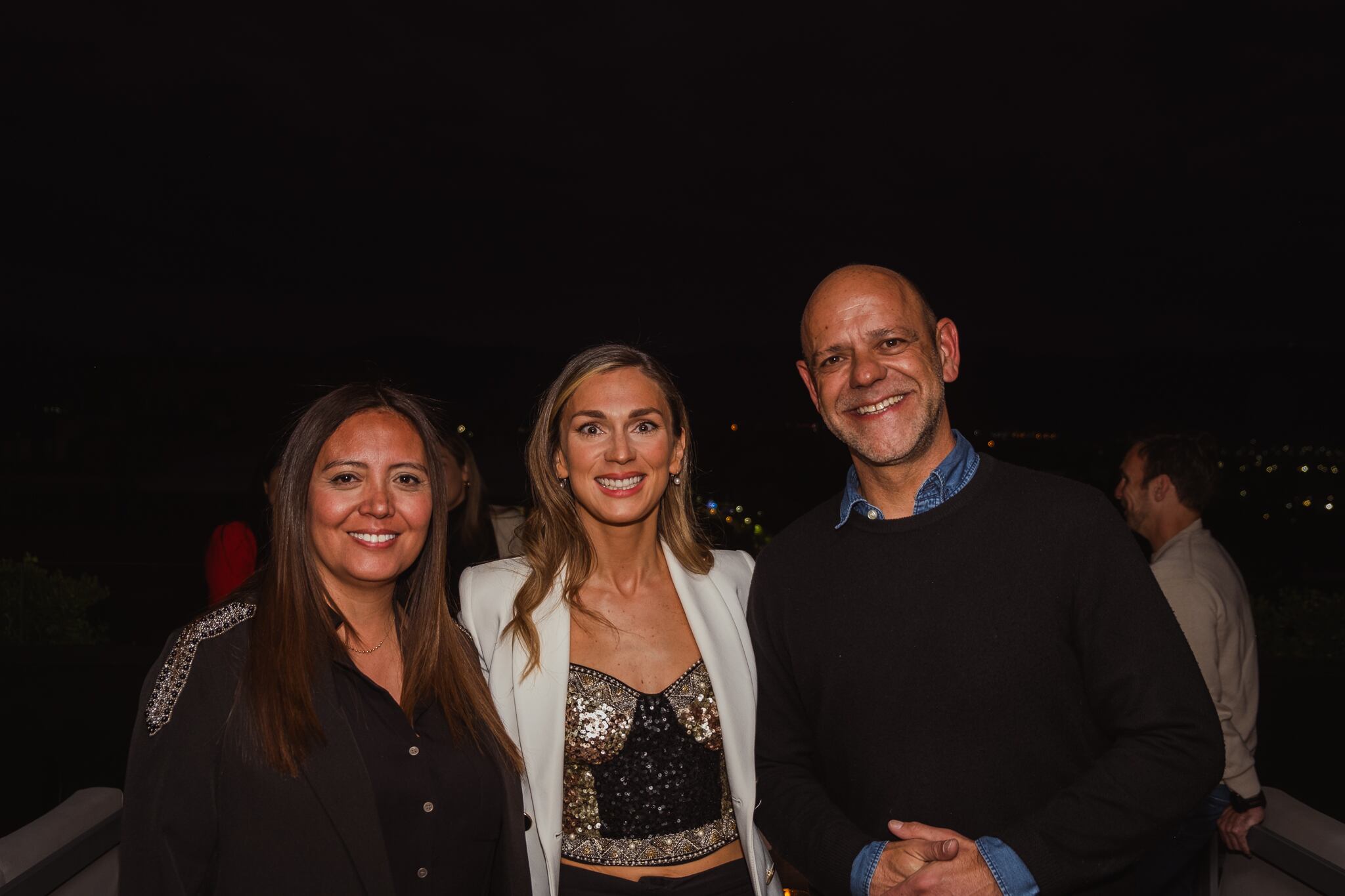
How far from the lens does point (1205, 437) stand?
3.49 metres

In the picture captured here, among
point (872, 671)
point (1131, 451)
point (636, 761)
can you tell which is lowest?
point (636, 761)

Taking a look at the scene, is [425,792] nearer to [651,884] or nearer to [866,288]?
[651,884]

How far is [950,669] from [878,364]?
2.22ft

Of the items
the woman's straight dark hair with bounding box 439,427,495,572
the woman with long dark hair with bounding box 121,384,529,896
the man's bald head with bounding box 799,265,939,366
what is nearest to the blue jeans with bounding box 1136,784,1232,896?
the man's bald head with bounding box 799,265,939,366

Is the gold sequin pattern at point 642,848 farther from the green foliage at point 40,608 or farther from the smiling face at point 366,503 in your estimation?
the green foliage at point 40,608

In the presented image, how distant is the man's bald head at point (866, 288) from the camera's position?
2.04 metres

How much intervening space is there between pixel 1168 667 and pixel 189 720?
6.00ft

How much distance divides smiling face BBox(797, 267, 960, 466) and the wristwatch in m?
1.81

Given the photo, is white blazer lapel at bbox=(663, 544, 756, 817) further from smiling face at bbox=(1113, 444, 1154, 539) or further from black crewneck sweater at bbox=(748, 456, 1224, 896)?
smiling face at bbox=(1113, 444, 1154, 539)

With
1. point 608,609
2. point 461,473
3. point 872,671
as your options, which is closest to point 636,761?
point 608,609

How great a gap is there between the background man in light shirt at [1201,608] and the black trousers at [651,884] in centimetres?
156

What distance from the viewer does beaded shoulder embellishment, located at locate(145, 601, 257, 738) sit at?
166 cm

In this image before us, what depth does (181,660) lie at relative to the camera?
172 cm

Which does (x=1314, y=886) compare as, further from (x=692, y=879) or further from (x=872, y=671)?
(x=692, y=879)
